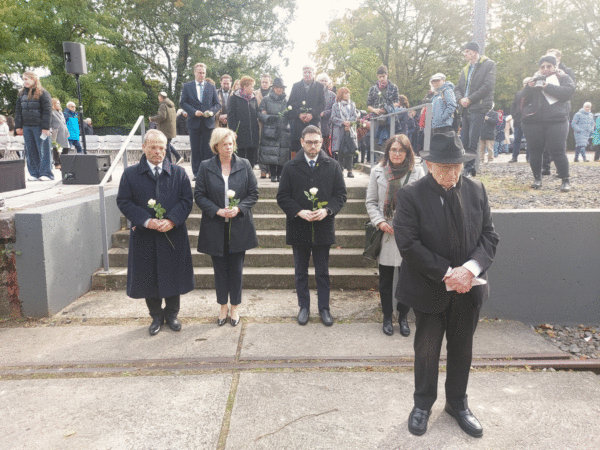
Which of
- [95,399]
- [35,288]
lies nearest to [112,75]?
[35,288]

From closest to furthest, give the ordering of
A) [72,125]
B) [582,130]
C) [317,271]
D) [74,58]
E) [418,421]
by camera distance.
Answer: [418,421]
[317,271]
[74,58]
[72,125]
[582,130]

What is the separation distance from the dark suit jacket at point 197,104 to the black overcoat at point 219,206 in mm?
3312

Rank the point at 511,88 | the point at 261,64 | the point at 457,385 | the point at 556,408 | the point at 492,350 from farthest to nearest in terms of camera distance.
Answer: the point at 511,88 → the point at 261,64 → the point at 492,350 → the point at 556,408 → the point at 457,385

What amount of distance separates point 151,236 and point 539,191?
16.8ft

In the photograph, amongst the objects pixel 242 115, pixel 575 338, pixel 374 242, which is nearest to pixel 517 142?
pixel 242 115

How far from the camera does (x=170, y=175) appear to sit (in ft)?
14.9

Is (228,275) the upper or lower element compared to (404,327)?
upper

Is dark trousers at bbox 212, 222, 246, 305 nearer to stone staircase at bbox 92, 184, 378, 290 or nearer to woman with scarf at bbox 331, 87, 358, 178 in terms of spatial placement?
stone staircase at bbox 92, 184, 378, 290

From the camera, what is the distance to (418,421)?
2998 millimetres

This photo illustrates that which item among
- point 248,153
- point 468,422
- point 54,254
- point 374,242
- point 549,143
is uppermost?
point 549,143

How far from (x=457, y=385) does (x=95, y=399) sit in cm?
252

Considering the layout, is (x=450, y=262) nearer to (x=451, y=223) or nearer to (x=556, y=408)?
(x=451, y=223)

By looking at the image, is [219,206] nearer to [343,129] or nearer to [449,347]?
[449,347]

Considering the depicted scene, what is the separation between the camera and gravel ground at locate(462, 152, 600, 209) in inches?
223
